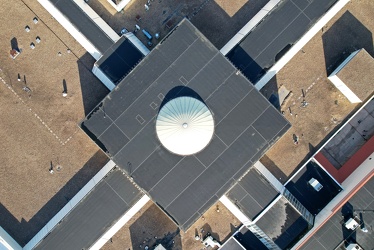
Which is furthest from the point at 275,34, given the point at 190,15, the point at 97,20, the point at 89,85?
the point at 89,85

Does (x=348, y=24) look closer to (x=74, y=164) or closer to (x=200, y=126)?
(x=200, y=126)

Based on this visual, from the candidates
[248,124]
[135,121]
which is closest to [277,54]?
[248,124]

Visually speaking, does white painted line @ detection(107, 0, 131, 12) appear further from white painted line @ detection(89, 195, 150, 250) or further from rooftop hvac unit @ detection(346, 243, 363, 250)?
rooftop hvac unit @ detection(346, 243, 363, 250)

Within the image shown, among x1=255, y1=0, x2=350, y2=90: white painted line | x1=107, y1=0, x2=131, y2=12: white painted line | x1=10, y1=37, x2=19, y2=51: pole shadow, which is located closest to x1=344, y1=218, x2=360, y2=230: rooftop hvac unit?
x1=255, y1=0, x2=350, y2=90: white painted line

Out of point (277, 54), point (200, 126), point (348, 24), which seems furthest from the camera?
point (348, 24)

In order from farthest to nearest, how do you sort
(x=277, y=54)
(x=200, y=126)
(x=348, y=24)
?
(x=348, y=24)
(x=277, y=54)
(x=200, y=126)

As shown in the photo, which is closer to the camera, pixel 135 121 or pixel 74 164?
pixel 135 121
